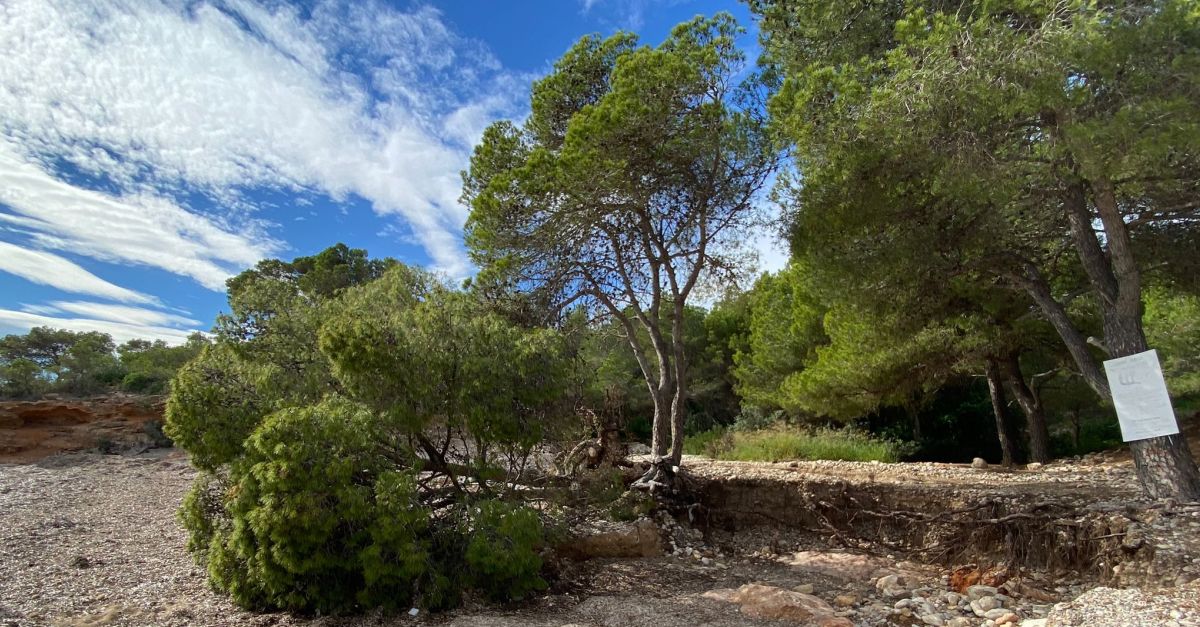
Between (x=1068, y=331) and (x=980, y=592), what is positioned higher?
(x=1068, y=331)

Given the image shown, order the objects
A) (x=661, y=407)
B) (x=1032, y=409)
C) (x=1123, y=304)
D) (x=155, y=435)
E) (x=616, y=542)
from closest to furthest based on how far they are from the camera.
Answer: (x=1123, y=304) < (x=616, y=542) < (x=661, y=407) < (x=1032, y=409) < (x=155, y=435)

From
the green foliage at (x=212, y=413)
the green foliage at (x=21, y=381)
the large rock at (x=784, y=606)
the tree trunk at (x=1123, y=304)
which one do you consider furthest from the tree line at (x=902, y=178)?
the green foliage at (x=21, y=381)

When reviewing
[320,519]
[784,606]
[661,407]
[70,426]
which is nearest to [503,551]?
[320,519]

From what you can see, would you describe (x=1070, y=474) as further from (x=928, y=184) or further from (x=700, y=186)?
(x=700, y=186)

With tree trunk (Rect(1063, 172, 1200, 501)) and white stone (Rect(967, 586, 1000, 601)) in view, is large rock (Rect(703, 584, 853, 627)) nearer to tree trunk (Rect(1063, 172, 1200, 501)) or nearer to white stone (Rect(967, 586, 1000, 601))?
white stone (Rect(967, 586, 1000, 601))

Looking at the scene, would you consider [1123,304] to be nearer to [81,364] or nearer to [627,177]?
[627,177]

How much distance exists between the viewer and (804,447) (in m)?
12.8

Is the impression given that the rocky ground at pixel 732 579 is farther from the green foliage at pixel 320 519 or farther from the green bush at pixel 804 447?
the green bush at pixel 804 447

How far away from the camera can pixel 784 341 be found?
15.2m

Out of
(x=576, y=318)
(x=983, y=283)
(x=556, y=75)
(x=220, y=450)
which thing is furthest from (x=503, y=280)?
(x=983, y=283)

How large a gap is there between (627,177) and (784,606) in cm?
532

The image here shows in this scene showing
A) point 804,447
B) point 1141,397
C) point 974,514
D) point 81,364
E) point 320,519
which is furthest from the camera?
point 81,364

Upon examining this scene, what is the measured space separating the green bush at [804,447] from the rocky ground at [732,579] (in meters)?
3.09

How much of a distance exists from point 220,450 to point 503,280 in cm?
447
